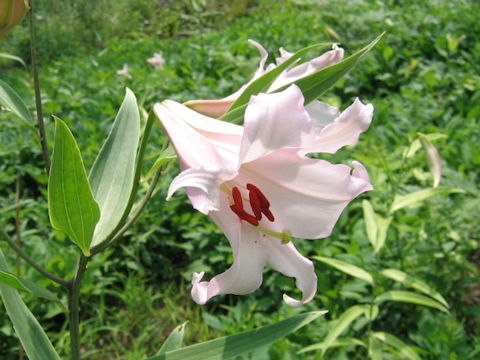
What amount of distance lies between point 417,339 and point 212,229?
80 cm

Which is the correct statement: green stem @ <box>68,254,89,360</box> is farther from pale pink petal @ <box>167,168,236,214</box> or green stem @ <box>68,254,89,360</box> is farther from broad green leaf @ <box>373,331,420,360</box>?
broad green leaf @ <box>373,331,420,360</box>

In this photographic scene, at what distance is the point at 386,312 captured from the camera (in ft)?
4.80

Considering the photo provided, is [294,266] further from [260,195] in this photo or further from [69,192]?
[69,192]

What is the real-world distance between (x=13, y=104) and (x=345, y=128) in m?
0.57

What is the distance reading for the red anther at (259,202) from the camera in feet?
1.64

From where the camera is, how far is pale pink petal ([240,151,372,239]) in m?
0.50

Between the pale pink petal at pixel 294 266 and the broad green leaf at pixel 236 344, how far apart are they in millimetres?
147

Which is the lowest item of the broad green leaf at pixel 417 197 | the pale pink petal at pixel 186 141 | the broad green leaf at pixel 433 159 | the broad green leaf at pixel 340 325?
the broad green leaf at pixel 340 325

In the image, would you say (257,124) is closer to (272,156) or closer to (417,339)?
(272,156)

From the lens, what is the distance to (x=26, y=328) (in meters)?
0.70

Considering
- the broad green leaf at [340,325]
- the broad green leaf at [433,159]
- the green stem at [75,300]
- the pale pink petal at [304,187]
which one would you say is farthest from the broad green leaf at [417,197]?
the green stem at [75,300]

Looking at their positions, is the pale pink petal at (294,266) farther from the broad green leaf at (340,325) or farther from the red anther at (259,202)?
the broad green leaf at (340,325)

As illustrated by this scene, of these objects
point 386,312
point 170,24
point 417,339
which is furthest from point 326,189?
point 170,24

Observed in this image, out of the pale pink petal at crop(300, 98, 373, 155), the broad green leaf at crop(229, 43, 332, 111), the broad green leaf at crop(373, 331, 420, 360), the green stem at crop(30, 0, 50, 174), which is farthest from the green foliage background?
the pale pink petal at crop(300, 98, 373, 155)
